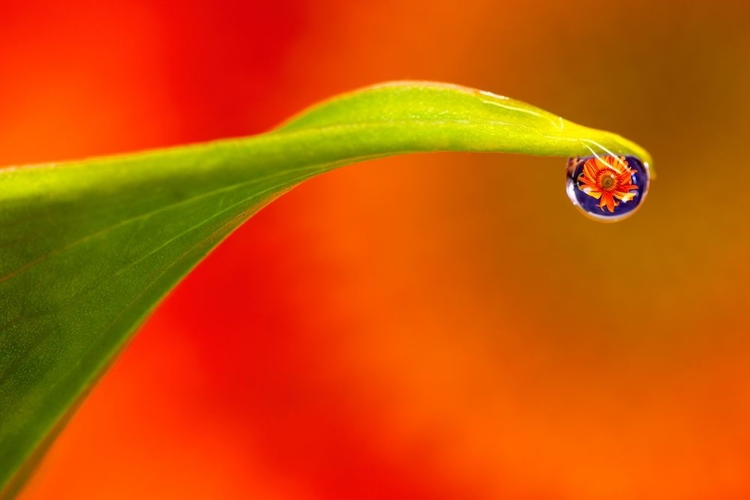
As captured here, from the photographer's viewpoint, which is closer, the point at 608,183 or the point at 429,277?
the point at 608,183

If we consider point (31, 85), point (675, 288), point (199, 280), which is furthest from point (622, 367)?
point (31, 85)

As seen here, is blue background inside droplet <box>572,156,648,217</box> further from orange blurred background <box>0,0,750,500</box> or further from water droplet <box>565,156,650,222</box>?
orange blurred background <box>0,0,750,500</box>

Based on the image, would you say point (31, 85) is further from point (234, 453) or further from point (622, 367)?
point (622, 367)

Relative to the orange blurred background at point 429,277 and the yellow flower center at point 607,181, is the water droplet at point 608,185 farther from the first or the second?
the orange blurred background at point 429,277

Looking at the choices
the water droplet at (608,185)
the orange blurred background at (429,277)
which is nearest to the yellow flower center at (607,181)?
the water droplet at (608,185)

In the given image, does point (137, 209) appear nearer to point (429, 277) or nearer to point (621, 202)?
point (621, 202)

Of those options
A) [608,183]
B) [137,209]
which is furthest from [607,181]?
[137,209]
